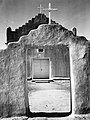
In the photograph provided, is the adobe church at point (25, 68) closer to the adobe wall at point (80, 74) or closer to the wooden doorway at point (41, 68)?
the adobe wall at point (80, 74)

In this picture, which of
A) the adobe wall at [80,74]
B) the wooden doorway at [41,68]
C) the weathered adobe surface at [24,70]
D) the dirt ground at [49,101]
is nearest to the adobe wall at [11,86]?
the weathered adobe surface at [24,70]

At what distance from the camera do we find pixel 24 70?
4.26 metres

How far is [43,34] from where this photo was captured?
170 inches

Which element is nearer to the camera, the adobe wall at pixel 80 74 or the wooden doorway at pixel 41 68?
the adobe wall at pixel 80 74

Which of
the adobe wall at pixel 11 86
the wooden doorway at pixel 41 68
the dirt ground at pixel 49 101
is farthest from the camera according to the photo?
the wooden doorway at pixel 41 68

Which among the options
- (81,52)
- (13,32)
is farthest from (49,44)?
(13,32)

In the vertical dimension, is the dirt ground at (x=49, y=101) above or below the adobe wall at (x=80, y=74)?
below

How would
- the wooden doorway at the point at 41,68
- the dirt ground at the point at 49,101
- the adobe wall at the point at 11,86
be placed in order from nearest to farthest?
1. the adobe wall at the point at 11,86
2. the dirt ground at the point at 49,101
3. the wooden doorway at the point at 41,68

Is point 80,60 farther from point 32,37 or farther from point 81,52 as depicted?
point 32,37

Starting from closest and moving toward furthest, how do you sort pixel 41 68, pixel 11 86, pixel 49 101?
1. pixel 11 86
2. pixel 49 101
3. pixel 41 68

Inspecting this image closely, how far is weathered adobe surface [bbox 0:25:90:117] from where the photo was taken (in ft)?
13.7

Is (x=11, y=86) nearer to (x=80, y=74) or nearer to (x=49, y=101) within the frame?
(x=80, y=74)

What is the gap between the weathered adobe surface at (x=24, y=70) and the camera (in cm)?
419

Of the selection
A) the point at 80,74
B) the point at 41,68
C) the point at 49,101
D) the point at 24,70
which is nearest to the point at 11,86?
the point at 24,70
